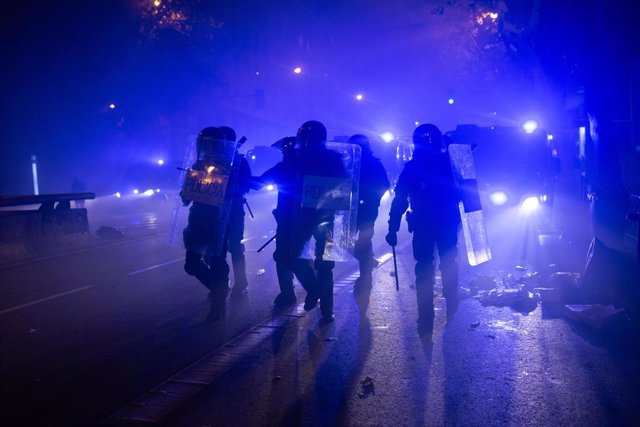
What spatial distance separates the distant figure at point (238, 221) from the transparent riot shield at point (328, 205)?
852 millimetres

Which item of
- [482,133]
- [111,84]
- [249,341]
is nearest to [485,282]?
[249,341]

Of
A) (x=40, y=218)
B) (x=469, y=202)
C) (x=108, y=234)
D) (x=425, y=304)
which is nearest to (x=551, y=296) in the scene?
(x=469, y=202)

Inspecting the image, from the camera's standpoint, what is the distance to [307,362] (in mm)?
4660

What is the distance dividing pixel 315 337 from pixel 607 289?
11.3 ft

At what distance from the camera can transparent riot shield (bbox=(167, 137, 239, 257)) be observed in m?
5.72

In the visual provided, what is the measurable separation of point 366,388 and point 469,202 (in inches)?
123

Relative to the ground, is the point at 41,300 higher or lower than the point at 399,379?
higher

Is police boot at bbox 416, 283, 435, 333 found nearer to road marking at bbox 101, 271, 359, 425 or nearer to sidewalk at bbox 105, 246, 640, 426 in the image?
sidewalk at bbox 105, 246, 640, 426

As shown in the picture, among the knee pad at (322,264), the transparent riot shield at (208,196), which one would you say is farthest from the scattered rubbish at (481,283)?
the transparent riot shield at (208,196)

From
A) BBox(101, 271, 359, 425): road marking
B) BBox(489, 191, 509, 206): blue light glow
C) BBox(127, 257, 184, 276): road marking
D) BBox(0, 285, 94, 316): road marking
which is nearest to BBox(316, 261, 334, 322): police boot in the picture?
BBox(101, 271, 359, 425): road marking

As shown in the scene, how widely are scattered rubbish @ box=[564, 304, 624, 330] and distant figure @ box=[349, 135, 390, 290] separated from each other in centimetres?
262

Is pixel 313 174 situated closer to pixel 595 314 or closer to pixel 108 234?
pixel 595 314

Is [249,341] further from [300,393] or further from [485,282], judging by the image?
[485,282]

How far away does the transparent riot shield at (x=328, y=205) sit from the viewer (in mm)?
5633
